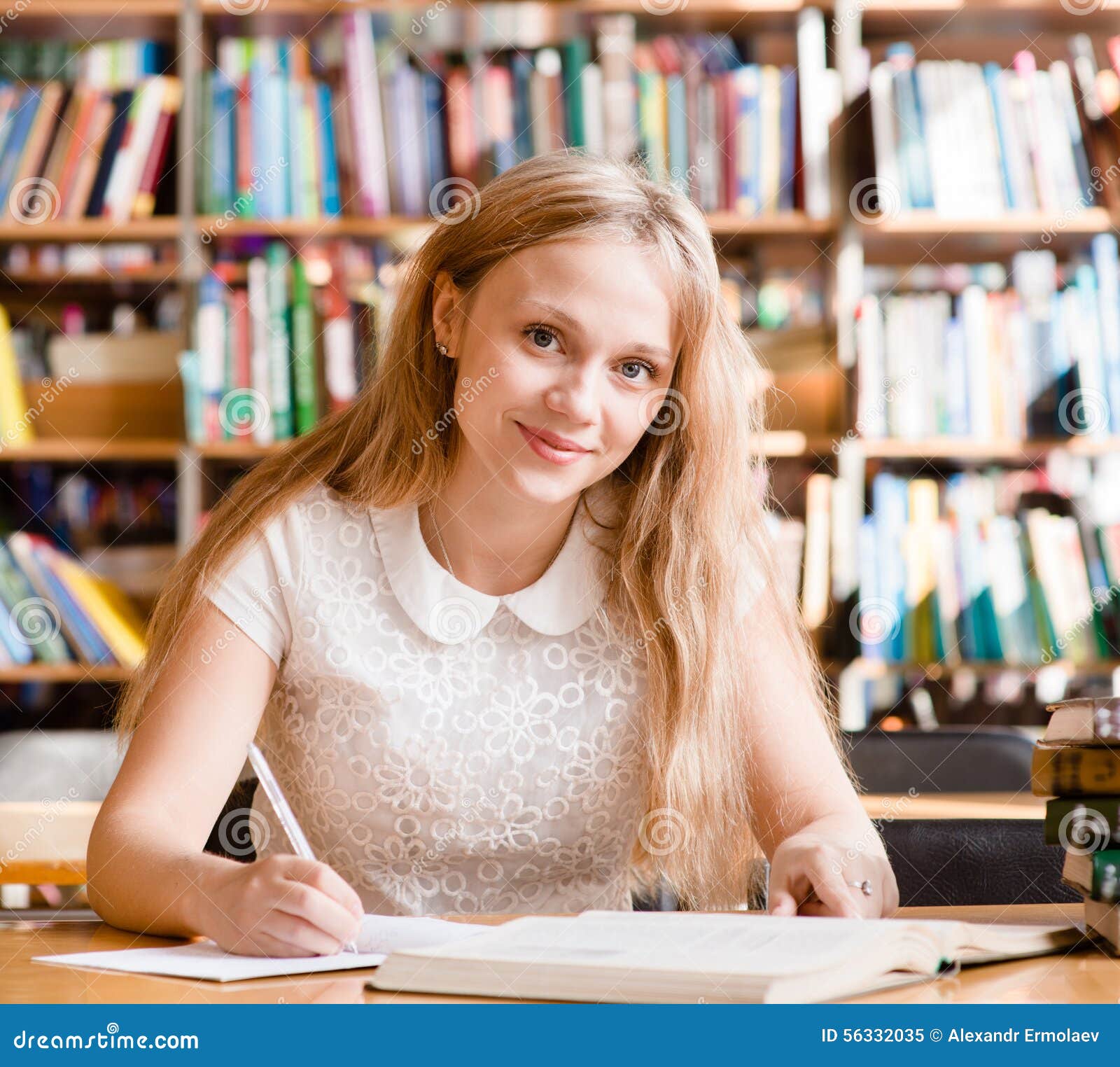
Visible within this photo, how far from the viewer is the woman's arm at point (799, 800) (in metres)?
0.93

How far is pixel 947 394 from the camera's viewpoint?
2500mm

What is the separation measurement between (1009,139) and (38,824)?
2.12 m

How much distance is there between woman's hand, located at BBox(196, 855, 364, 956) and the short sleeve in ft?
1.35

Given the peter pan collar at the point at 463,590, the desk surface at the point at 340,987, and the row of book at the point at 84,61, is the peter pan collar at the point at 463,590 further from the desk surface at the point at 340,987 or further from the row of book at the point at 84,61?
the row of book at the point at 84,61

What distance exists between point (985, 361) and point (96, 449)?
70.6 inches

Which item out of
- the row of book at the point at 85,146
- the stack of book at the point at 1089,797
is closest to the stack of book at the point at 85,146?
the row of book at the point at 85,146

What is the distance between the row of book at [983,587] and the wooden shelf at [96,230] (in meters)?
1.52

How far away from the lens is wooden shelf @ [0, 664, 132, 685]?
8.30 ft

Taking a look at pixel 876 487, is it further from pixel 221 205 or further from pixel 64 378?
pixel 64 378

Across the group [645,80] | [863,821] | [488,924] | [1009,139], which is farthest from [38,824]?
[1009,139]

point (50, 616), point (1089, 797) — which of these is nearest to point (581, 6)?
point (50, 616)

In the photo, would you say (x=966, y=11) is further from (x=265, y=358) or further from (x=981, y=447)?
(x=265, y=358)

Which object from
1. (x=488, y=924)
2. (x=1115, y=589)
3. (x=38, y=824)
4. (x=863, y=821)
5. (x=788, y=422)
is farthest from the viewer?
(x=788, y=422)

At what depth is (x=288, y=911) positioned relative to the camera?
780 mm
